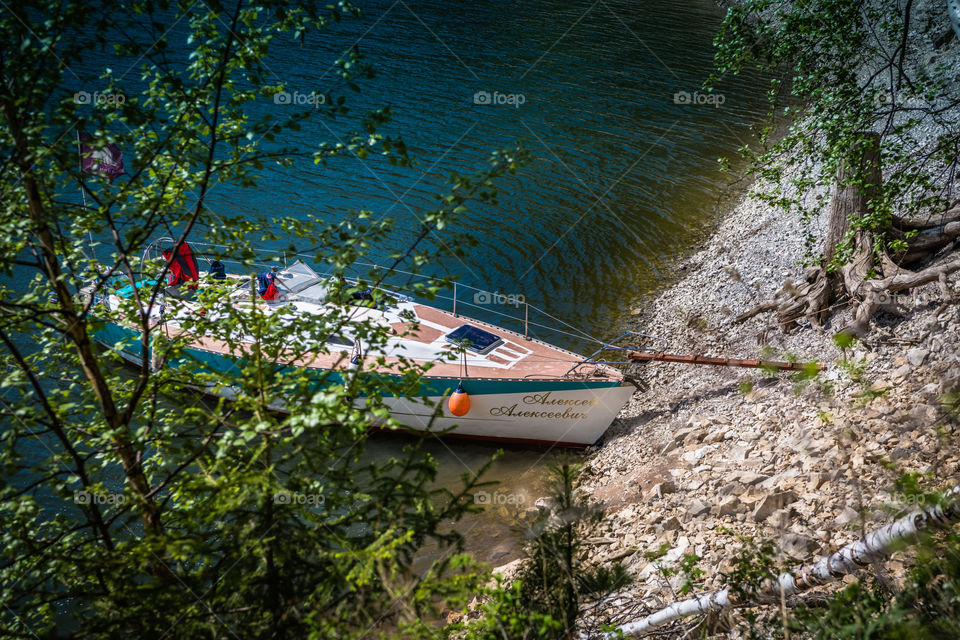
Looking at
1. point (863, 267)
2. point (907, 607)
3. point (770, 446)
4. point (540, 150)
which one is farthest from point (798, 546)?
point (540, 150)

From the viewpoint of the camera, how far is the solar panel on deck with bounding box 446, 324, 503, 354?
1364 centimetres

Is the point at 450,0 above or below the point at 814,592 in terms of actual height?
above

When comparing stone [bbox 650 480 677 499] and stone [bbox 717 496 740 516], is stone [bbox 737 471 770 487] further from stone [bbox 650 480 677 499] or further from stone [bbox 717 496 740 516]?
stone [bbox 650 480 677 499]

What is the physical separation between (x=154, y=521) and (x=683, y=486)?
742 cm

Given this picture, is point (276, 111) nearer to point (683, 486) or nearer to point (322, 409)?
point (683, 486)

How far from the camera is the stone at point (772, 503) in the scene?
793 cm

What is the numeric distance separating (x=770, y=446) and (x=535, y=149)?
66.0 ft

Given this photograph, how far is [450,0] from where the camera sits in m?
47.0

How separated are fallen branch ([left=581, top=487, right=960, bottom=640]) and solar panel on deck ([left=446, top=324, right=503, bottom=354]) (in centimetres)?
811

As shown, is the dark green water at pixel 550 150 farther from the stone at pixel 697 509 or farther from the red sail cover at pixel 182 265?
the red sail cover at pixel 182 265

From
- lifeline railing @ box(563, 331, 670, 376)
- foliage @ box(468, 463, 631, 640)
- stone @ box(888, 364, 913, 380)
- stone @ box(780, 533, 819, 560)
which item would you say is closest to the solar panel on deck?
lifeline railing @ box(563, 331, 670, 376)

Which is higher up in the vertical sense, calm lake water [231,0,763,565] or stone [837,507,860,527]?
calm lake water [231,0,763,565]

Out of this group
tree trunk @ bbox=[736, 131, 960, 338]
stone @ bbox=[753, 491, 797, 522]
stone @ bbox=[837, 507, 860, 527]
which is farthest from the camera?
tree trunk @ bbox=[736, 131, 960, 338]

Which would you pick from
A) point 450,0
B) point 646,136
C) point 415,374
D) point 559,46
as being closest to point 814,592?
point 415,374
